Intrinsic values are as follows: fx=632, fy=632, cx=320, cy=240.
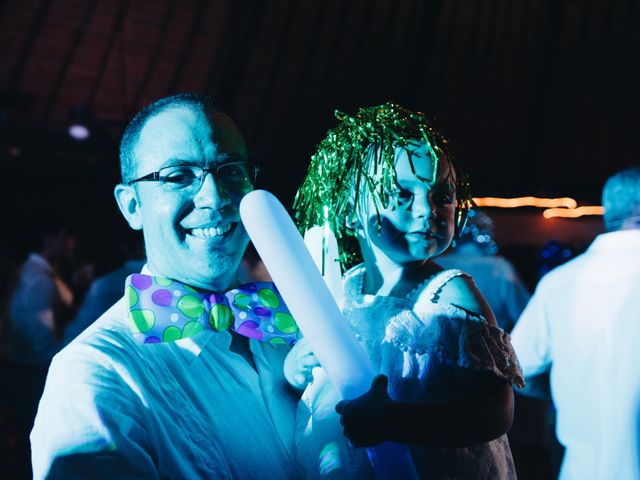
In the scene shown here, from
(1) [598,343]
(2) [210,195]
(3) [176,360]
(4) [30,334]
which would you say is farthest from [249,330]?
(4) [30,334]

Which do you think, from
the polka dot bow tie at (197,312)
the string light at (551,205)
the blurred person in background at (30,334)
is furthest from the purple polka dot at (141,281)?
the string light at (551,205)

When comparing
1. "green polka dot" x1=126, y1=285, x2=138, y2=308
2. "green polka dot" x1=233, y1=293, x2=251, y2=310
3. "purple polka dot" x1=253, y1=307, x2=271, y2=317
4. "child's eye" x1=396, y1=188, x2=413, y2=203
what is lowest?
"purple polka dot" x1=253, y1=307, x2=271, y2=317

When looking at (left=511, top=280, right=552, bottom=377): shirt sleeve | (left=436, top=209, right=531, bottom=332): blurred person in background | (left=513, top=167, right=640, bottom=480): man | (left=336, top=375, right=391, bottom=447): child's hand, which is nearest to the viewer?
(left=336, top=375, right=391, bottom=447): child's hand

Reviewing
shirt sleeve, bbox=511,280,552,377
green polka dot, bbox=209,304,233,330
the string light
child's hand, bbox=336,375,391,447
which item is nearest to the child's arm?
child's hand, bbox=336,375,391,447

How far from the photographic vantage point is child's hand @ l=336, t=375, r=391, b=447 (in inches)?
34.9

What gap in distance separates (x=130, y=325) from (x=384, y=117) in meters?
0.65

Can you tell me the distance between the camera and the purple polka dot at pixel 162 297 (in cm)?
125

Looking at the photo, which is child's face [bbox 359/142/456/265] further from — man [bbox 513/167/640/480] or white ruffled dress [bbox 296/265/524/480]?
man [bbox 513/167/640/480]

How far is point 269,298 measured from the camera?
1.37 m

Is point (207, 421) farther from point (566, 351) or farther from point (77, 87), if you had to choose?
point (77, 87)

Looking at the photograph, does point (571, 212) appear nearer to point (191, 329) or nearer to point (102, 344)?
point (191, 329)

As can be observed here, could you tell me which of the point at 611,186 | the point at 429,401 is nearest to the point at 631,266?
the point at 611,186

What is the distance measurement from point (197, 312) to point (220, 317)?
53 mm

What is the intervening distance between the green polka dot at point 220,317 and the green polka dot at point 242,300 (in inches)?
1.0
